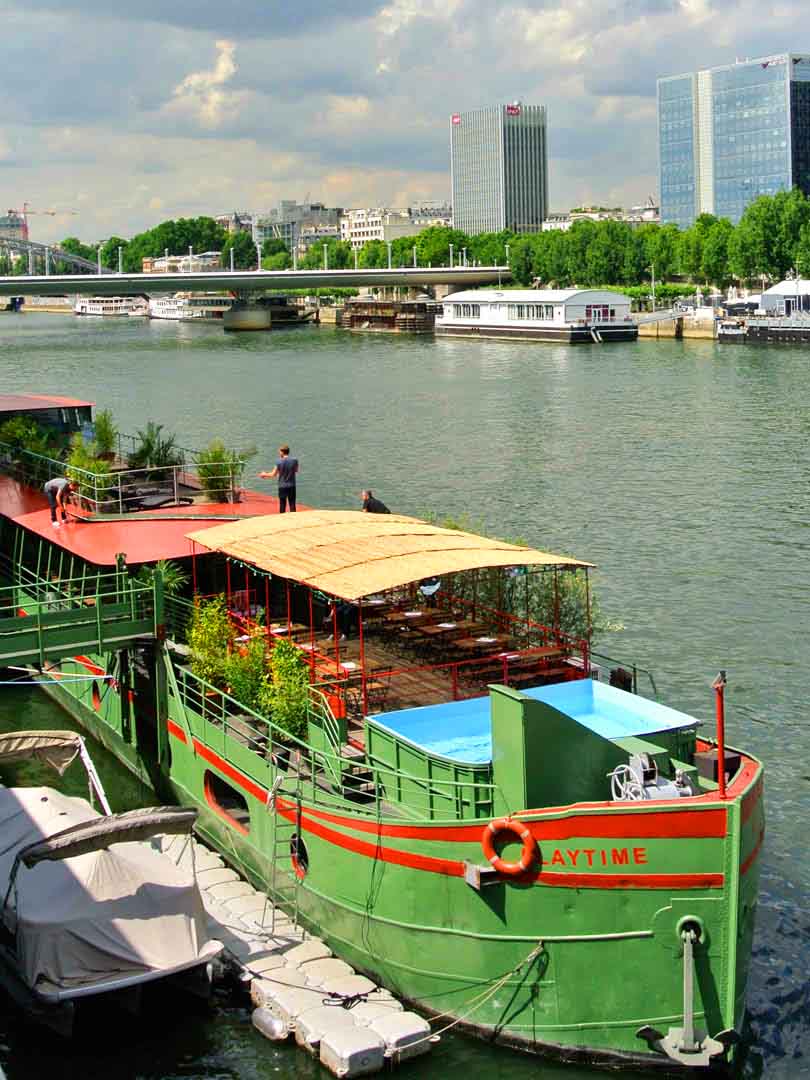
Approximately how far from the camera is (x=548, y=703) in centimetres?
1446

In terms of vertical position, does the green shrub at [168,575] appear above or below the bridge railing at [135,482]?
below

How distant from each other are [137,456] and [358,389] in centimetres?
4790

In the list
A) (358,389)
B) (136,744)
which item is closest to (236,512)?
(136,744)

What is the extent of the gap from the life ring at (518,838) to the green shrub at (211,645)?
5.76 meters

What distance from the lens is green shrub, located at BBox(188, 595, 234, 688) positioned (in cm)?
1789

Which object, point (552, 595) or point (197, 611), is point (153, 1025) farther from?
point (552, 595)

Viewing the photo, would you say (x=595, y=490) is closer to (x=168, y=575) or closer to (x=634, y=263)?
(x=168, y=575)

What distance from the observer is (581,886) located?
40.9ft

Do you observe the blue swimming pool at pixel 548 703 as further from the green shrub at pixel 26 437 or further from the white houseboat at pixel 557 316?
the white houseboat at pixel 557 316

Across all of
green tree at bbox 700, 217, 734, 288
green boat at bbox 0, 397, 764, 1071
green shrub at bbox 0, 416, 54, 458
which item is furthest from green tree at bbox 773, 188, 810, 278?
green boat at bbox 0, 397, 764, 1071

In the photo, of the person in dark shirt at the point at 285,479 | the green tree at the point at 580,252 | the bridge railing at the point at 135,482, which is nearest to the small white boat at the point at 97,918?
the person in dark shirt at the point at 285,479

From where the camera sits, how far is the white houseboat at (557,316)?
109562 mm

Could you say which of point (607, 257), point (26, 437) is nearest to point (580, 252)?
point (607, 257)

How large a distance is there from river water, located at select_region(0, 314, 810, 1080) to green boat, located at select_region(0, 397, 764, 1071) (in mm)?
613
